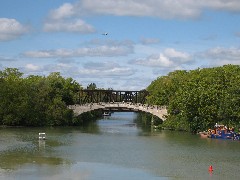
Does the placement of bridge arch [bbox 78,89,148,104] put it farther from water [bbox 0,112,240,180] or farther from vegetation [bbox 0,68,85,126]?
water [bbox 0,112,240,180]

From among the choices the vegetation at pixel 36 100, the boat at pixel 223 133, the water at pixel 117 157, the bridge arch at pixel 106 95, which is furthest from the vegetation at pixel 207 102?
the bridge arch at pixel 106 95

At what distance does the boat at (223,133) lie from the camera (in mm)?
77500

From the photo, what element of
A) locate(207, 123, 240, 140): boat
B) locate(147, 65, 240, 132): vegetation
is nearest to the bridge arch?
locate(147, 65, 240, 132): vegetation

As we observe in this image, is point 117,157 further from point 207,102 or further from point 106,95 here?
point 106,95

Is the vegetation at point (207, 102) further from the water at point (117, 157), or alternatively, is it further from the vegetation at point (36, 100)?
the vegetation at point (36, 100)

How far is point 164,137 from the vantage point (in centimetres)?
7956

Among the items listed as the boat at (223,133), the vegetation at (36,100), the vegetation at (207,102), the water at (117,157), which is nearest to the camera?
the water at (117,157)

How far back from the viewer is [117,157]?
183ft

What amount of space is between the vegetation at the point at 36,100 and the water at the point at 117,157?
709 inches

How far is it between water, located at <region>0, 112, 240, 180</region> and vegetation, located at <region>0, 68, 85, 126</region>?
18.0 meters

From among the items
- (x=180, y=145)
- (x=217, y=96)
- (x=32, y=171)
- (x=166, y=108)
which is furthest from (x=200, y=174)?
(x=166, y=108)

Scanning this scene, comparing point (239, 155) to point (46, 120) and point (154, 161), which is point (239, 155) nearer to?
point (154, 161)

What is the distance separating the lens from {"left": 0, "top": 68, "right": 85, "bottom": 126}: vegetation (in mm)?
97000

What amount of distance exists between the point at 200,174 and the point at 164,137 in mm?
33564
